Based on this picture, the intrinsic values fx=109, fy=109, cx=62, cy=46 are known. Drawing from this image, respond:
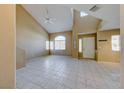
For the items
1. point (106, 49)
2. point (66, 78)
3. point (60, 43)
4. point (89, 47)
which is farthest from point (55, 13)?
point (66, 78)

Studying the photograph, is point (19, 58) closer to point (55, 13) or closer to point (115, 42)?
point (55, 13)

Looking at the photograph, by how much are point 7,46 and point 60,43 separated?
12.5 meters

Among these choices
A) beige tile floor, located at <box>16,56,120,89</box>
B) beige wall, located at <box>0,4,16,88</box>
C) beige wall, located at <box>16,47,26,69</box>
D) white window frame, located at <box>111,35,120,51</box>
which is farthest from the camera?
white window frame, located at <box>111,35,120,51</box>

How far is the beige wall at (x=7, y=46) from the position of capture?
1.08 m

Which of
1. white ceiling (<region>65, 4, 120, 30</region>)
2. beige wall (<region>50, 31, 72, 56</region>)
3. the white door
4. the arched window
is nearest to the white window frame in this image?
the white door

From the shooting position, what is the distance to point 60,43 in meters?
13.6

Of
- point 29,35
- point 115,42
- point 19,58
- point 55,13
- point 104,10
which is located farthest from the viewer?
point 29,35

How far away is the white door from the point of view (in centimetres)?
1010

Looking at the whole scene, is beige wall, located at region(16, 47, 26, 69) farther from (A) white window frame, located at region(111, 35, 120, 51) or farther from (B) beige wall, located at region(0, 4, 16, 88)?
(A) white window frame, located at region(111, 35, 120, 51)

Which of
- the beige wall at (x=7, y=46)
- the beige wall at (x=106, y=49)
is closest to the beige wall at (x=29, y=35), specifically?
the beige wall at (x=106, y=49)

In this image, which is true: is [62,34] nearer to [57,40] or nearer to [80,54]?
[57,40]

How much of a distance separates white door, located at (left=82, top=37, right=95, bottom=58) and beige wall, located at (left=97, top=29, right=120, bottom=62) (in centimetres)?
140

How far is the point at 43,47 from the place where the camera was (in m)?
12.7

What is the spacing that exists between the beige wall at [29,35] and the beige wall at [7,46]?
23.5 feet
